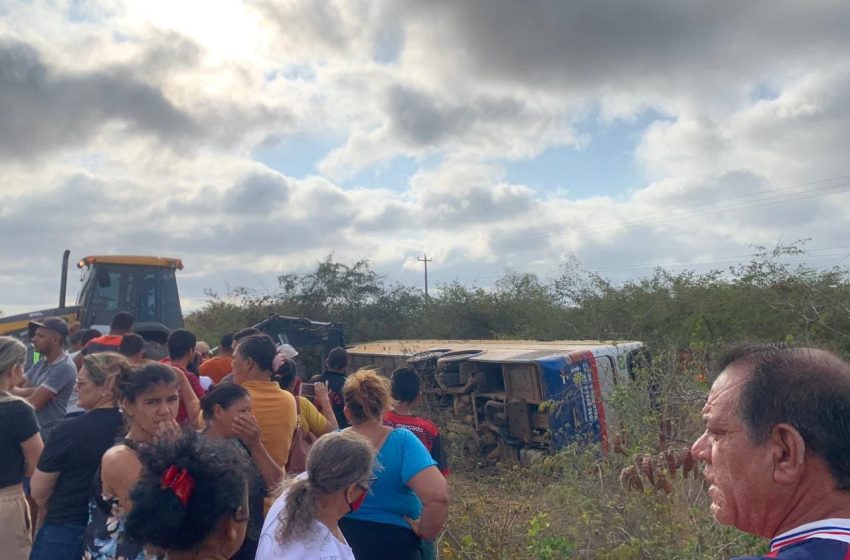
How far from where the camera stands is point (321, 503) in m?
2.70

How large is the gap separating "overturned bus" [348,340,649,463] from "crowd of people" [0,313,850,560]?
4617 mm

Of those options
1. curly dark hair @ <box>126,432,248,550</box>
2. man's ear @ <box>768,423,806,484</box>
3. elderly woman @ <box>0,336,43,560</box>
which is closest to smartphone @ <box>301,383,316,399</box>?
elderly woman @ <box>0,336,43,560</box>

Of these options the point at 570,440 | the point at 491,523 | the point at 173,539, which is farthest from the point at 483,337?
the point at 173,539

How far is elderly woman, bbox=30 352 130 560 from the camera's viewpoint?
10.8 ft

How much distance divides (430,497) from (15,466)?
2.20m

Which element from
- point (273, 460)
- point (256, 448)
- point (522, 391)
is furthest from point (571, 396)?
point (256, 448)

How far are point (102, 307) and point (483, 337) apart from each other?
1118 cm

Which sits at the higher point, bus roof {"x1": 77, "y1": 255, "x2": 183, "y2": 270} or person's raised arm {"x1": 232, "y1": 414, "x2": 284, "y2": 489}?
bus roof {"x1": 77, "y1": 255, "x2": 183, "y2": 270}

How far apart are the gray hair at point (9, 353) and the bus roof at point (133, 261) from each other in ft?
31.2

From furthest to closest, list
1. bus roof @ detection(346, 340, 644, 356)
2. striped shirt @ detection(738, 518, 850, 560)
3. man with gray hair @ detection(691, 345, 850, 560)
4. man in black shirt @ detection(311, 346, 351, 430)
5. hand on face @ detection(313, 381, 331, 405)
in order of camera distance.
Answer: bus roof @ detection(346, 340, 644, 356), man in black shirt @ detection(311, 346, 351, 430), hand on face @ detection(313, 381, 331, 405), man with gray hair @ detection(691, 345, 850, 560), striped shirt @ detection(738, 518, 850, 560)

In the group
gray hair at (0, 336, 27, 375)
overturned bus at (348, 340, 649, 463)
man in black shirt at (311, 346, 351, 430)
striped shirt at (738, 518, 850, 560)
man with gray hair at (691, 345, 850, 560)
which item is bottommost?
overturned bus at (348, 340, 649, 463)

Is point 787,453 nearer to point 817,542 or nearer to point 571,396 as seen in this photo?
point 817,542

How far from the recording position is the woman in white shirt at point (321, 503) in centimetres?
258

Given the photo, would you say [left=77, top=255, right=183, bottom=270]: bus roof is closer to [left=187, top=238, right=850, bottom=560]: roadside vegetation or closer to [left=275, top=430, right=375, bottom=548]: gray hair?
[left=187, top=238, right=850, bottom=560]: roadside vegetation
